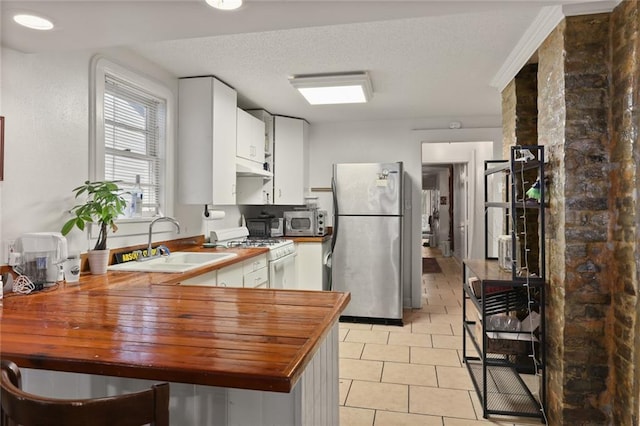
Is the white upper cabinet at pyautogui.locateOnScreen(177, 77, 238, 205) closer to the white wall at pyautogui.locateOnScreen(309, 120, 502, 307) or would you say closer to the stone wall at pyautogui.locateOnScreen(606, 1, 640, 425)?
the white wall at pyautogui.locateOnScreen(309, 120, 502, 307)

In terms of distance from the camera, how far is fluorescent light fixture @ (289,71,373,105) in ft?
10.6

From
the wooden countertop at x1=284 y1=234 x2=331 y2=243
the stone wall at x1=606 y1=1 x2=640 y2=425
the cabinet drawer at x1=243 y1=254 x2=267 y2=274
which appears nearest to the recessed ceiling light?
the cabinet drawer at x1=243 y1=254 x2=267 y2=274

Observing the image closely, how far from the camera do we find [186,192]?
3318 millimetres

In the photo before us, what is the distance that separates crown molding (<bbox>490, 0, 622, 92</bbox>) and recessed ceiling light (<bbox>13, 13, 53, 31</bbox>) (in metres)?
2.47

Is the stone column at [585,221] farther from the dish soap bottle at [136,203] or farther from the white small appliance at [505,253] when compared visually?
the dish soap bottle at [136,203]

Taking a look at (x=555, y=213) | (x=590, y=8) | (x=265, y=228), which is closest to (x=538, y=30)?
(x=590, y=8)

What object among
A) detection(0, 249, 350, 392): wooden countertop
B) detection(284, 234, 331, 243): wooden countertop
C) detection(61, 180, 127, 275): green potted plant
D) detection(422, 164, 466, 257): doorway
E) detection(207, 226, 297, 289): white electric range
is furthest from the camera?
detection(422, 164, 466, 257): doorway

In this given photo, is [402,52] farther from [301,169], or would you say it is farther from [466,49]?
[301,169]

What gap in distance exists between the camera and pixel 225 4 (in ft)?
5.00

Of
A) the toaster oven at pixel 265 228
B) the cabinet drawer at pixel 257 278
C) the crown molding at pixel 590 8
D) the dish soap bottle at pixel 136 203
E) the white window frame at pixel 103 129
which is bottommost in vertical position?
the cabinet drawer at pixel 257 278

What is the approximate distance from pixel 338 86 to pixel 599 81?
1.87 m

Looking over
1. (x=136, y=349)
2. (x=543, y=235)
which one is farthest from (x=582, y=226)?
(x=136, y=349)

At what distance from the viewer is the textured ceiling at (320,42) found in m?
1.56

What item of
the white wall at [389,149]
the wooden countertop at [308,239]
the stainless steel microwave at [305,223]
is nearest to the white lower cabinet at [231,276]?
the wooden countertop at [308,239]
